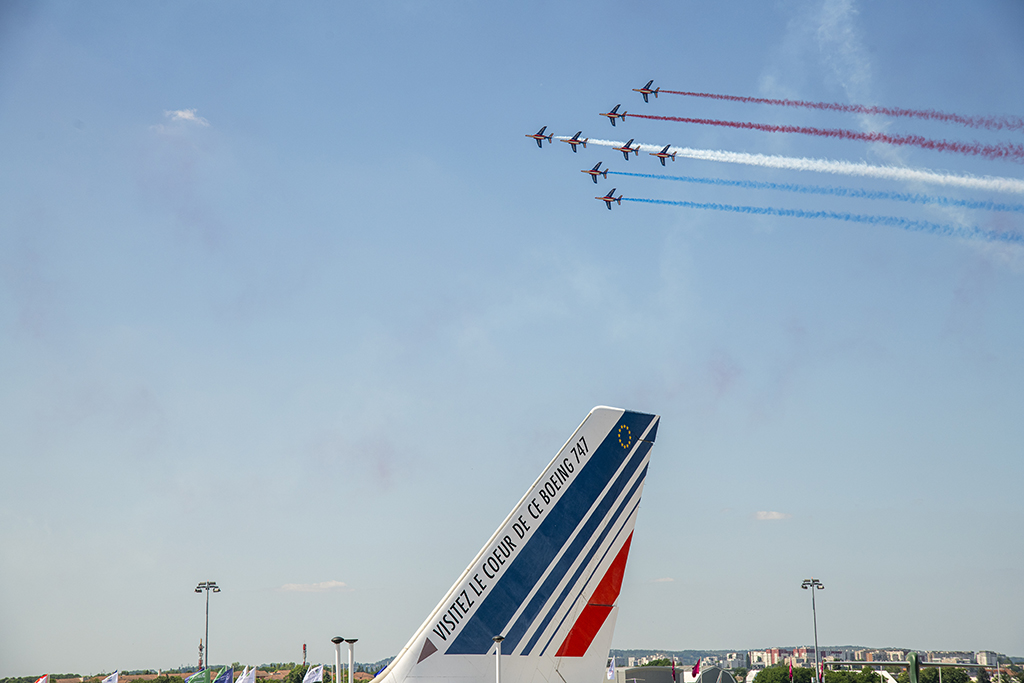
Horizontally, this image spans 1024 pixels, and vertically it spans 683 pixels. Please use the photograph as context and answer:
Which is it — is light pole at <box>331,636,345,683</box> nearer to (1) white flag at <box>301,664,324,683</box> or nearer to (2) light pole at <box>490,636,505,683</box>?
(2) light pole at <box>490,636,505,683</box>

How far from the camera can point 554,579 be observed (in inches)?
730

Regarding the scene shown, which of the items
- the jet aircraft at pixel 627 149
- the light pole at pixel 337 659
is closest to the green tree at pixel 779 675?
the jet aircraft at pixel 627 149

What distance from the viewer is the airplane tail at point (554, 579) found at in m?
17.3

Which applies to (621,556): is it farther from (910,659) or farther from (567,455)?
(910,659)

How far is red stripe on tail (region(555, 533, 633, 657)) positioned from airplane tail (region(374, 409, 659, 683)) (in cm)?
2

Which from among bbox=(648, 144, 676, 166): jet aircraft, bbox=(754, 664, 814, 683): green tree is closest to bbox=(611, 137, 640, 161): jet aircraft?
bbox=(648, 144, 676, 166): jet aircraft

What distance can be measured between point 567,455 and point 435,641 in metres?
5.03

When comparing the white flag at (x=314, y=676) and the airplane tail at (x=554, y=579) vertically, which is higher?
the airplane tail at (x=554, y=579)

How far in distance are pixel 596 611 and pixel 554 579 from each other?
1.28 meters

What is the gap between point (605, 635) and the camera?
1881 centimetres

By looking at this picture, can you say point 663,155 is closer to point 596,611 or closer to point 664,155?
point 664,155

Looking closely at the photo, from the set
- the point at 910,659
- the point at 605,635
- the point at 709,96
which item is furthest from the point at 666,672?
the point at 910,659

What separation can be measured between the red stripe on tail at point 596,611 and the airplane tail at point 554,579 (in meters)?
0.02

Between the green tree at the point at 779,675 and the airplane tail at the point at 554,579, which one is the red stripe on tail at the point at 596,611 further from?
the green tree at the point at 779,675
